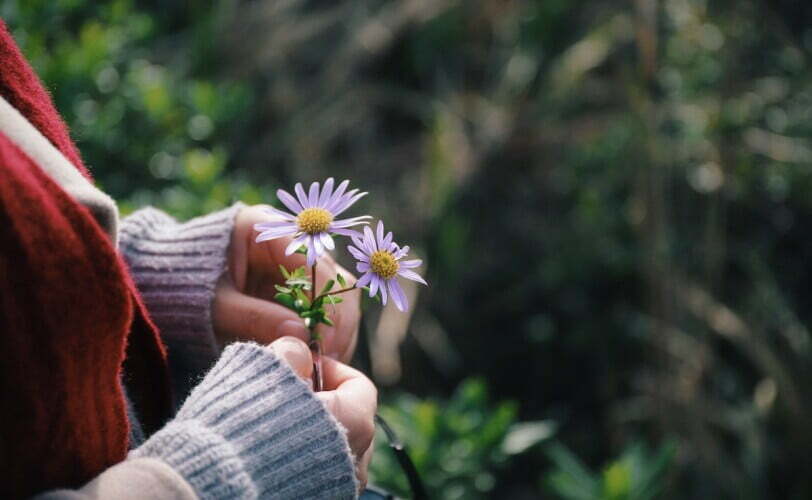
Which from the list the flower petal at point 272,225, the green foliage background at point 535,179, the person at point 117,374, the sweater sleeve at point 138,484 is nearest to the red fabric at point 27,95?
the person at point 117,374

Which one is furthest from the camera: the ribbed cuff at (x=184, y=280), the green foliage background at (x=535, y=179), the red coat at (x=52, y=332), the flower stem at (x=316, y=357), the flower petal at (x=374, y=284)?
the green foliage background at (x=535, y=179)

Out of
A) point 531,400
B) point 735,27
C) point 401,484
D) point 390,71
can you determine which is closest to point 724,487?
point 531,400

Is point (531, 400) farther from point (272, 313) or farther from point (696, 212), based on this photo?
point (272, 313)

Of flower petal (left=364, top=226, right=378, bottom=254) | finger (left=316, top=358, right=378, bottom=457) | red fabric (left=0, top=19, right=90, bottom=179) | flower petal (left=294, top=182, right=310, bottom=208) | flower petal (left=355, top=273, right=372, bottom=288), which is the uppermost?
red fabric (left=0, top=19, right=90, bottom=179)

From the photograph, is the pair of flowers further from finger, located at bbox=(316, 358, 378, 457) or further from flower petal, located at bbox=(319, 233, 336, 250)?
finger, located at bbox=(316, 358, 378, 457)

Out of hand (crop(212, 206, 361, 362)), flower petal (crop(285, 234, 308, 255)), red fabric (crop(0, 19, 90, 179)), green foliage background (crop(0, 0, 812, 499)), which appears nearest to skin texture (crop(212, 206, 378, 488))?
hand (crop(212, 206, 361, 362))

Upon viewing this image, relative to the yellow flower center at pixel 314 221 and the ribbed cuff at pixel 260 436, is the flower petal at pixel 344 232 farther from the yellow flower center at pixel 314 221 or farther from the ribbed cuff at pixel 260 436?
the ribbed cuff at pixel 260 436
